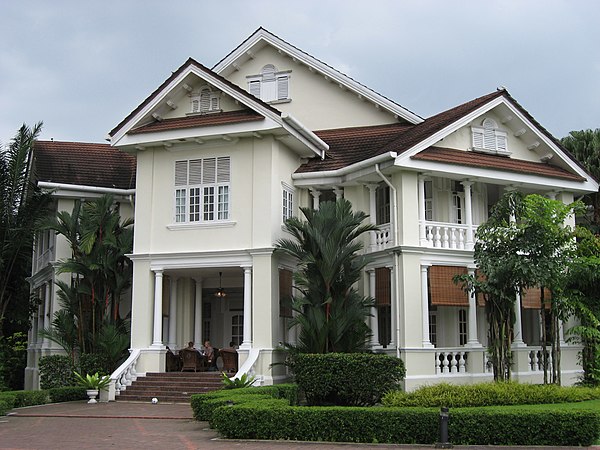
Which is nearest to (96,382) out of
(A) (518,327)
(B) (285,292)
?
(B) (285,292)

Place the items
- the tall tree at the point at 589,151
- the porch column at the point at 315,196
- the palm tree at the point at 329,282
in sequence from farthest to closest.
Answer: the tall tree at the point at 589,151
the porch column at the point at 315,196
the palm tree at the point at 329,282

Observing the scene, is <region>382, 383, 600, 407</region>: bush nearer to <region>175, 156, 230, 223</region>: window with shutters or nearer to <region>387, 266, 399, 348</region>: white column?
<region>387, 266, 399, 348</region>: white column

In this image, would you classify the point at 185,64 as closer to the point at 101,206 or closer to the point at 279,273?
the point at 101,206

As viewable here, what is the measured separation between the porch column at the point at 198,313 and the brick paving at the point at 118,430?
4.87m

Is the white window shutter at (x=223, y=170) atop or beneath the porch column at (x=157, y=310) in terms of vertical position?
atop

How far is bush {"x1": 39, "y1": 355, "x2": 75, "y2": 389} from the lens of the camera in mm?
23422

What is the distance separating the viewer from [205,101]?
879 inches

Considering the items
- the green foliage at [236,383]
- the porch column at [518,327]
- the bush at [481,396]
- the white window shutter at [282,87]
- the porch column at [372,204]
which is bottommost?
the bush at [481,396]

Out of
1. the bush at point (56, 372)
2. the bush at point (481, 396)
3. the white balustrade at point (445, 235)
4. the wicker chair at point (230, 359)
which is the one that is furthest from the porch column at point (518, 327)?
the bush at point (56, 372)

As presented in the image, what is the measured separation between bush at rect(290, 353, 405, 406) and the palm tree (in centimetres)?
100

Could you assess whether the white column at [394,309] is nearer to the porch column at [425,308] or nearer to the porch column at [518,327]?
the porch column at [425,308]

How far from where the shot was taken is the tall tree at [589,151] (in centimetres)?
2797

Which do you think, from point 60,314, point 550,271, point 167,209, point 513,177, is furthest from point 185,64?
point 550,271

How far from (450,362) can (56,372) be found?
38.9 feet
